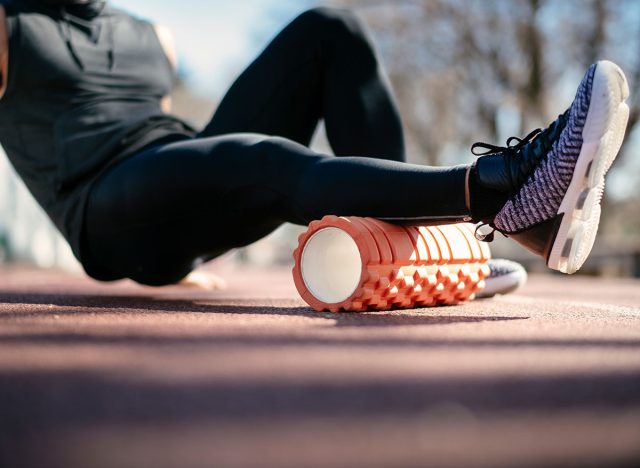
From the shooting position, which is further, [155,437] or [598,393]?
[598,393]

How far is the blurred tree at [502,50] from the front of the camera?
9633 millimetres

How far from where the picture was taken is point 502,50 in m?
11.0

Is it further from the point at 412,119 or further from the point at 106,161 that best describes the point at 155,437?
the point at 412,119

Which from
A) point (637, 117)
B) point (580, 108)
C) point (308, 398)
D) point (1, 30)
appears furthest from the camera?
point (637, 117)

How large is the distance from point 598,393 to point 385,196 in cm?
66

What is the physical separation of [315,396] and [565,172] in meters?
0.68

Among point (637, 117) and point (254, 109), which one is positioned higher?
point (637, 117)

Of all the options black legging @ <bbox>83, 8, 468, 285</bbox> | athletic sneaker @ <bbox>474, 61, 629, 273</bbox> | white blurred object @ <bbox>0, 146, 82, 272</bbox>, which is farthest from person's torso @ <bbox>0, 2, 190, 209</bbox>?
white blurred object @ <bbox>0, 146, 82, 272</bbox>

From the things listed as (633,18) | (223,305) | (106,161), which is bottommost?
(223,305)

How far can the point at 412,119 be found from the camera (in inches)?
597

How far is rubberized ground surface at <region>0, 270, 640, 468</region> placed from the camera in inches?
21.7

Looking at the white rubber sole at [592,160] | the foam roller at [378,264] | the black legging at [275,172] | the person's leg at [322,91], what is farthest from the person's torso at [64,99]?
the white rubber sole at [592,160]

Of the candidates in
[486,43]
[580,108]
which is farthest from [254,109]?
[486,43]

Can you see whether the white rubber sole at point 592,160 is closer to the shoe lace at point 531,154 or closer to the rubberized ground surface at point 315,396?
the shoe lace at point 531,154
